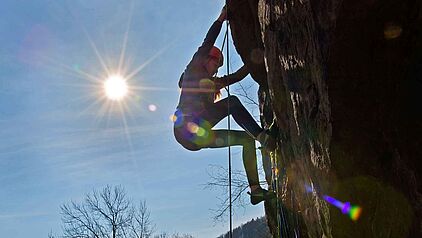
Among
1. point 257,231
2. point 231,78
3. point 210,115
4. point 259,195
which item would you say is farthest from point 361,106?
point 257,231

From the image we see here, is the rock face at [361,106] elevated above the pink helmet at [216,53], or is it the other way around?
the pink helmet at [216,53]

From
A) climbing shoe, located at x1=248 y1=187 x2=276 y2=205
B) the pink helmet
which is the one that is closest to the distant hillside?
climbing shoe, located at x1=248 y1=187 x2=276 y2=205

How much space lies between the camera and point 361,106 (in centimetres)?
253

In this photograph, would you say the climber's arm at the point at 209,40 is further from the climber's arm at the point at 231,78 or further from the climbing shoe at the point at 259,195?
the climbing shoe at the point at 259,195

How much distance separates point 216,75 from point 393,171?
262cm

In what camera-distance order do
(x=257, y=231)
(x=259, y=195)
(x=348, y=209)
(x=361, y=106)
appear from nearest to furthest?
1. (x=361, y=106)
2. (x=348, y=209)
3. (x=259, y=195)
4. (x=257, y=231)

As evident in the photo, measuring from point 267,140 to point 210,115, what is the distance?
0.62 metres

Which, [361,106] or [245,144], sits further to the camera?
[245,144]

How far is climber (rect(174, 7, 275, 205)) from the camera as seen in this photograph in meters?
4.32

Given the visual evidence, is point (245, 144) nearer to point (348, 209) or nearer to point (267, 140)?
point (267, 140)

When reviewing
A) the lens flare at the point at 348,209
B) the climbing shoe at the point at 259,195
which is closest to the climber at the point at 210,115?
the climbing shoe at the point at 259,195

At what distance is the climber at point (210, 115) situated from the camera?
4.32 metres

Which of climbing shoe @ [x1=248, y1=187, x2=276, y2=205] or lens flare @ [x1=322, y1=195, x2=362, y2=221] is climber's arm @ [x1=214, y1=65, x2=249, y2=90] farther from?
lens flare @ [x1=322, y1=195, x2=362, y2=221]

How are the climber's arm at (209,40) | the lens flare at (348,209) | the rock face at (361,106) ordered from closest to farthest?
the rock face at (361,106), the lens flare at (348,209), the climber's arm at (209,40)
